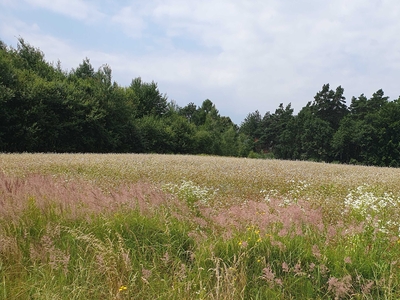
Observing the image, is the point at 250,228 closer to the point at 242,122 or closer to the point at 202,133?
the point at 202,133

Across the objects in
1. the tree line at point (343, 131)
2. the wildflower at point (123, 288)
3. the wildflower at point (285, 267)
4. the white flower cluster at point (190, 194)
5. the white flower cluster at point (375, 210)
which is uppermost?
the tree line at point (343, 131)

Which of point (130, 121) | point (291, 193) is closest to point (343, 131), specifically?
point (130, 121)

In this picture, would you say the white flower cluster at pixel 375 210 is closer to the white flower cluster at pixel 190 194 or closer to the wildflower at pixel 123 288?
the white flower cluster at pixel 190 194

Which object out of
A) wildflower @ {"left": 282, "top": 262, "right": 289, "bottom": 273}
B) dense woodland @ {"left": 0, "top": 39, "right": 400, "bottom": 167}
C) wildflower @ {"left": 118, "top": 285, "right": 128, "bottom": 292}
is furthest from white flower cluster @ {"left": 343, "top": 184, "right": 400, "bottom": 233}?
dense woodland @ {"left": 0, "top": 39, "right": 400, "bottom": 167}

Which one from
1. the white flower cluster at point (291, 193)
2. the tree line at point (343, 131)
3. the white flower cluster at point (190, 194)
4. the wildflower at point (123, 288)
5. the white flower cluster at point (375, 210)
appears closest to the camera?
the wildflower at point (123, 288)

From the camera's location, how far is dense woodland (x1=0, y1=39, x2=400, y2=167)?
2352cm

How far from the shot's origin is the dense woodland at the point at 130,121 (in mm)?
23516

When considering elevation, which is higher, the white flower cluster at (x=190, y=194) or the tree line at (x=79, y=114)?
the tree line at (x=79, y=114)

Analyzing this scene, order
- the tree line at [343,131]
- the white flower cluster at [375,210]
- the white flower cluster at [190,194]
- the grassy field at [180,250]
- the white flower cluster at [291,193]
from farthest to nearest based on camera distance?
1. the tree line at [343,131]
2. the white flower cluster at [291,193]
3. the white flower cluster at [190,194]
4. the white flower cluster at [375,210]
5. the grassy field at [180,250]

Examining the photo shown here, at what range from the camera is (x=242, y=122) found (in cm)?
9294

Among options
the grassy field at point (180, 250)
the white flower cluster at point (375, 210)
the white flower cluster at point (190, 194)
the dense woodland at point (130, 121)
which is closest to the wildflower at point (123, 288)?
the grassy field at point (180, 250)

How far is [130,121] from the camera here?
35.0 metres

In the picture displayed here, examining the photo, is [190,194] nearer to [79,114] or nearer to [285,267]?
[285,267]

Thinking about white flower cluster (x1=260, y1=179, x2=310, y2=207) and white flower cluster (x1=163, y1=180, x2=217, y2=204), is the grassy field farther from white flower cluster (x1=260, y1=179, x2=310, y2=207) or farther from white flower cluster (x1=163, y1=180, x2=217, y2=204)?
white flower cluster (x1=260, y1=179, x2=310, y2=207)
